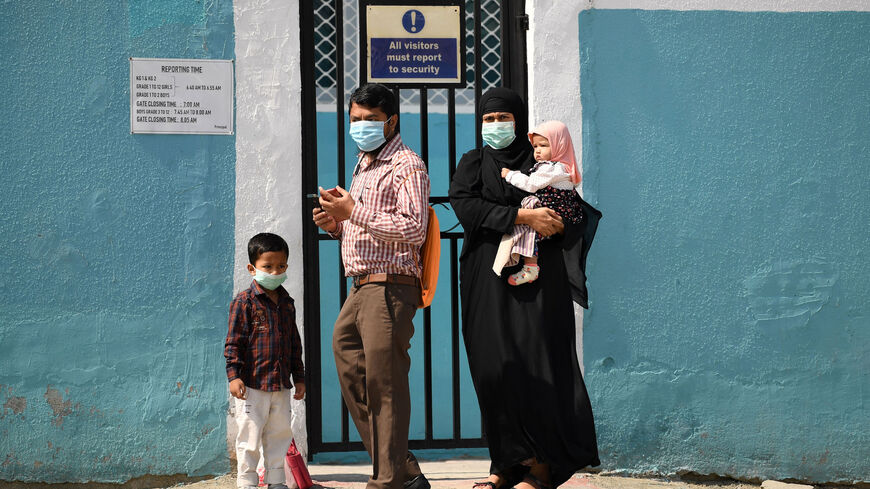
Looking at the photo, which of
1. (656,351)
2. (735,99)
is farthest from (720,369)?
(735,99)

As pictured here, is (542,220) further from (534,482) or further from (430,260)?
(534,482)

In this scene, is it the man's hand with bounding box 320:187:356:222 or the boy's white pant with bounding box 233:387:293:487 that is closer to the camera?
the man's hand with bounding box 320:187:356:222

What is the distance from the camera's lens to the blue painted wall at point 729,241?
4434 millimetres

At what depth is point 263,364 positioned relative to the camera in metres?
3.64

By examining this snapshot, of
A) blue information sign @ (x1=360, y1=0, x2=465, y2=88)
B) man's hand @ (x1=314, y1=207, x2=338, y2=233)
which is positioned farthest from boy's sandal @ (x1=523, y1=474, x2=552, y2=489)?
blue information sign @ (x1=360, y1=0, x2=465, y2=88)

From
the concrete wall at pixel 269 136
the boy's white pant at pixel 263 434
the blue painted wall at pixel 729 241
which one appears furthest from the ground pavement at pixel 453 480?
the boy's white pant at pixel 263 434

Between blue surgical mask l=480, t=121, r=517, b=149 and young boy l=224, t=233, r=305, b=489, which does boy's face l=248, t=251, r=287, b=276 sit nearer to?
young boy l=224, t=233, r=305, b=489

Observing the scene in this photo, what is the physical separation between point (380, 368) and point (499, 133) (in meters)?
1.08

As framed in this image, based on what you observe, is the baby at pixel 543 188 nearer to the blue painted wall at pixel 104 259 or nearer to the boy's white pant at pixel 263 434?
the boy's white pant at pixel 263 434

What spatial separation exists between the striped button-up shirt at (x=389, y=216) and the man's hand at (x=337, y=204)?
0.09 ft

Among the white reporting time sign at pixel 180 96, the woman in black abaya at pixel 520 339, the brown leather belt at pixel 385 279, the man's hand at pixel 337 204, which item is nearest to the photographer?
the man's hand at pixel 337 204

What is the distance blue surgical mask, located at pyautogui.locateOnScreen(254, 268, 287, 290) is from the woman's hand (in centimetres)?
102

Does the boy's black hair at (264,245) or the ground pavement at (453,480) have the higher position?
the boy's black hair at (264,245)

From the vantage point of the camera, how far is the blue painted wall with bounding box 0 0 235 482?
13.7 ft
